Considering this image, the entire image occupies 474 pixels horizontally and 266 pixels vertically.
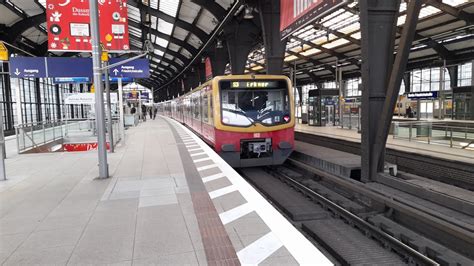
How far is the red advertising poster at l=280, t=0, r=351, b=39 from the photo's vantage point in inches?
317

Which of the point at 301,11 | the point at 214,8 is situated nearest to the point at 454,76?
the point at 214,8

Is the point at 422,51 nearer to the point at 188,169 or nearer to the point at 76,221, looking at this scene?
the point at 188,169

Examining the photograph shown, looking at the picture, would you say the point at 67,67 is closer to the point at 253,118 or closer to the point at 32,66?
the point at 32,66

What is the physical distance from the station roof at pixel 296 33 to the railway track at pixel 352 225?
12249mm

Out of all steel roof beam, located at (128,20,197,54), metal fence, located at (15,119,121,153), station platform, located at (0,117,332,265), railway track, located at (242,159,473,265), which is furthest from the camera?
steel roof beam, located at (128,20,197,54)

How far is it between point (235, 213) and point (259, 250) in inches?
48.4

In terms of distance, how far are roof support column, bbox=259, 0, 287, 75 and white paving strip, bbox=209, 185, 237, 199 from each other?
10.5m

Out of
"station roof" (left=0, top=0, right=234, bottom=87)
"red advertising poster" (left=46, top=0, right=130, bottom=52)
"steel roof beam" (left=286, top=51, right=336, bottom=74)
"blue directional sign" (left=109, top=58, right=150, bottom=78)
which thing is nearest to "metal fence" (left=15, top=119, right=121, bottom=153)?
"blue directional sign" (left=109, top=58, right=150, bottom=78)

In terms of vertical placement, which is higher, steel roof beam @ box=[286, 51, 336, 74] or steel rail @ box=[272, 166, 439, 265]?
steel roof beam @ box=[286, 51, 336, 74]

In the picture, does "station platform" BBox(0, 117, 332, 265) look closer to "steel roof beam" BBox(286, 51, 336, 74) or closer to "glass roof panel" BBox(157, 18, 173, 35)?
"glass roof panel" BBox(157, 18, 173, 35)

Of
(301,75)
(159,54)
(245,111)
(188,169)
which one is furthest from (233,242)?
(301,75)

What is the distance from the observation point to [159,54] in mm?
42031

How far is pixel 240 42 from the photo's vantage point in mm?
21078

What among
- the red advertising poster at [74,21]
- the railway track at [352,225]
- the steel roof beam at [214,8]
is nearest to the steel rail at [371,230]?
the railway track at [352,225]
